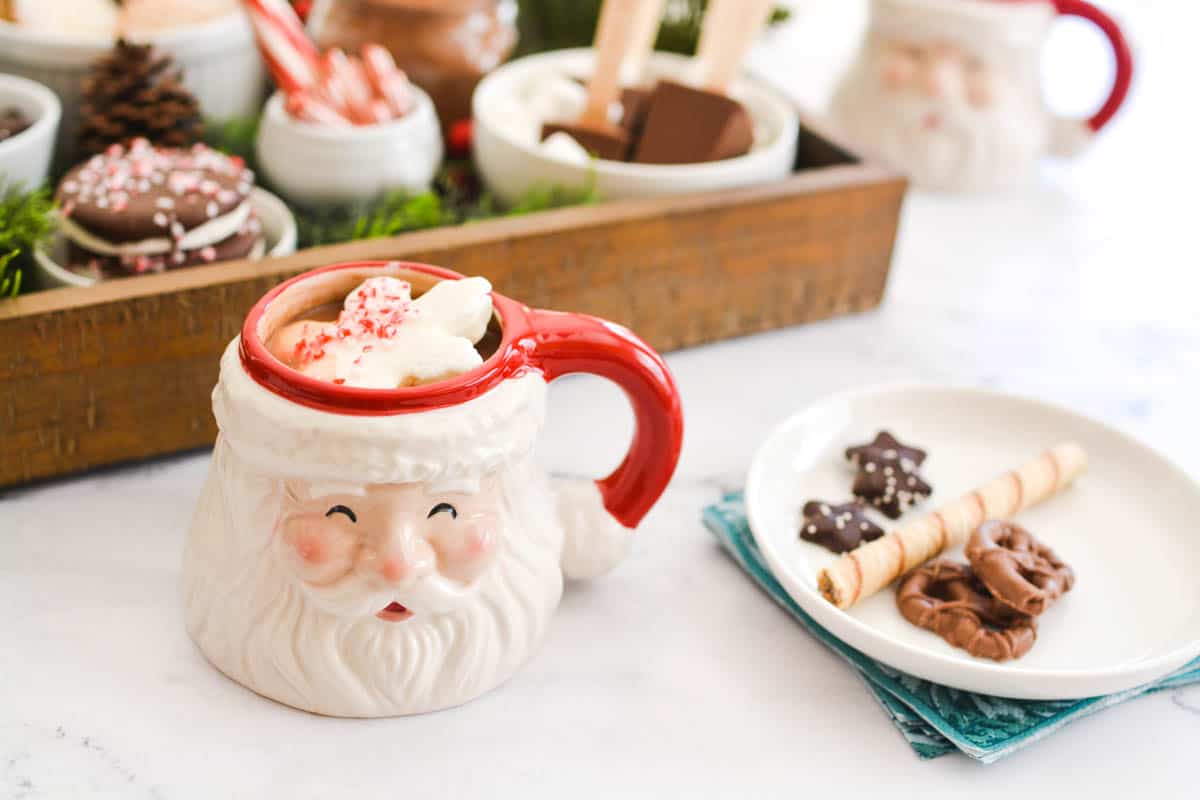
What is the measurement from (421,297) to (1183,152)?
3.71ft

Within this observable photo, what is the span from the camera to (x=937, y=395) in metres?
0.92

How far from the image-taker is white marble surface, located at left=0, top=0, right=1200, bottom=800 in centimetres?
65

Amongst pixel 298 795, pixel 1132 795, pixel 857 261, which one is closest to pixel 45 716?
pixel 298 795

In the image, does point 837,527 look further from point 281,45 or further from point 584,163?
point 281,45

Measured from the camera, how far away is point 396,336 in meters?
0.65

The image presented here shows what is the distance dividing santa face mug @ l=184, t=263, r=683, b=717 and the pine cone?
0.38 meters

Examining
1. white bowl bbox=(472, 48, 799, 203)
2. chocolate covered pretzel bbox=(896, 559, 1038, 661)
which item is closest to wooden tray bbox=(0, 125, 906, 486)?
white bowl bbox=(472, 48, 799, 203)

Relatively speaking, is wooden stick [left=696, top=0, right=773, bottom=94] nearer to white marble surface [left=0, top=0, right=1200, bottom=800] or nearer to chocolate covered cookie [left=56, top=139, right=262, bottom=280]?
white marble surface [left=0, top=0, right=1200, bottom=800]

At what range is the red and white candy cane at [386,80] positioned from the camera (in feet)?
3.38

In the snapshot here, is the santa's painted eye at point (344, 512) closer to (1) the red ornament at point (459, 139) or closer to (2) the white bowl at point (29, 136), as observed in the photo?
(2) the white bowl at point (29, 136)

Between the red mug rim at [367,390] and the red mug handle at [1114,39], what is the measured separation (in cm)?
82

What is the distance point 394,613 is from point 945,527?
363 mm

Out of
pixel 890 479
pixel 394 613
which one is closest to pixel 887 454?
pixel 890 479

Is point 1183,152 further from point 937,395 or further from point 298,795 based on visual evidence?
point 298,795
